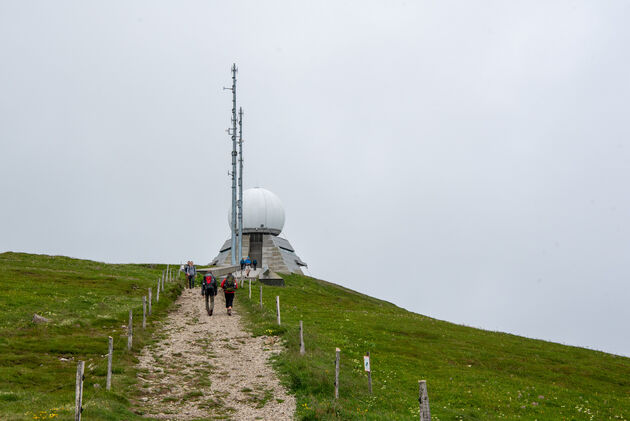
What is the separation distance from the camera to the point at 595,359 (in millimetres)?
39938

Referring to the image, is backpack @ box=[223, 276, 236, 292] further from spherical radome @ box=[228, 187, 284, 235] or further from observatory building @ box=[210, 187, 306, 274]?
spherical radome @ box=[228, 187, 284, 235]

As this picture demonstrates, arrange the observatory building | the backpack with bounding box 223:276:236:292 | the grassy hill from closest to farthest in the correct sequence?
the grassy hill
the backpack with bounding box 223:276:236:292
the observatory building

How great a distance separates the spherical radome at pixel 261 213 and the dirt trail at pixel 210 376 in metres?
58.6

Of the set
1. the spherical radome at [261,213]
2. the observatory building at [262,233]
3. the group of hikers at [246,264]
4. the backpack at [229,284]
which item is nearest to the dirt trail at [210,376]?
the backpack at [229,284]

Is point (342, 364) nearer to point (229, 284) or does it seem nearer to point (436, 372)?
point (436, 372)

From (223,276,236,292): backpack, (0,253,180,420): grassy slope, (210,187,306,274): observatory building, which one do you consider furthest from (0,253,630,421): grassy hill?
(210,187,306,274): observatory building

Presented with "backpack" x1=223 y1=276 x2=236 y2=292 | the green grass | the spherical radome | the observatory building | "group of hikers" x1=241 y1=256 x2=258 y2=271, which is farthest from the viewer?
the spherical radome

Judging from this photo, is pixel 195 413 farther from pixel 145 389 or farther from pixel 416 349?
pixel 416 349

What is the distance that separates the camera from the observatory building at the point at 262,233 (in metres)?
89.1

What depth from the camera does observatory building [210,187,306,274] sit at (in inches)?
3509

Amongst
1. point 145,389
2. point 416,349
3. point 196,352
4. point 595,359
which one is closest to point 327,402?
point 145,389

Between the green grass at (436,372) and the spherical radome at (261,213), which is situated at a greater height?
the spherical radome at (261,213)

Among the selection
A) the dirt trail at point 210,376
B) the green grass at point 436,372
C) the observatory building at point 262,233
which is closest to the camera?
the dirt trail at point 210,376

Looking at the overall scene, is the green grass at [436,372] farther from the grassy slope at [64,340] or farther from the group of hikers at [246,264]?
the group of hikers at [246,264]
